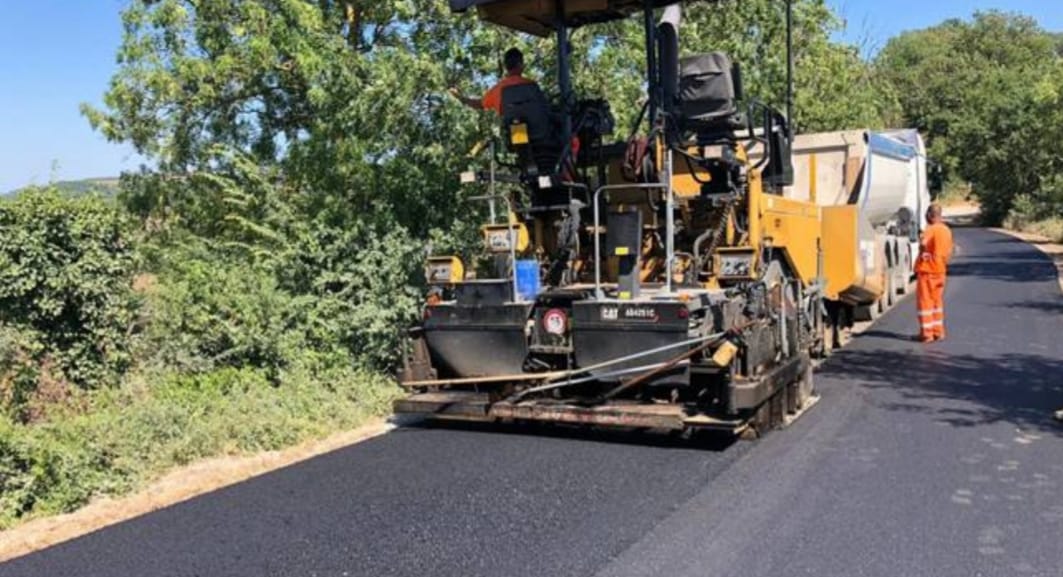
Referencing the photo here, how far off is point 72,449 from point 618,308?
3.66 metres

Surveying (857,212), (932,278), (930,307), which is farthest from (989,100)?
(857,212)

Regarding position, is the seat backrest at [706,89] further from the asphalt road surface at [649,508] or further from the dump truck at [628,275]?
the asphalt road surface at [649,508]

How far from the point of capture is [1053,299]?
14891 mm

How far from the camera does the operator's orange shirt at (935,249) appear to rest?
38.7 ft

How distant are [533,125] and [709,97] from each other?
4.27 feet

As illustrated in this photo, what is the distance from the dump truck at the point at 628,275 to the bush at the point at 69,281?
3.37 m

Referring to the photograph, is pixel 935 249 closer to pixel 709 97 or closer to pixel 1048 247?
pixel 709 97

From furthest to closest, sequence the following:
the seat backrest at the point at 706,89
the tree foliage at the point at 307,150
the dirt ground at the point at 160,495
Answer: the tree foliage at the point at 307,150 < the seat backrest at the point at 706,89 < the dirt ground at the point at 160,495

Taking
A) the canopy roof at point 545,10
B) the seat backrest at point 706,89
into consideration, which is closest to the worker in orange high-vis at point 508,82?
the canopy roof at point 545,10

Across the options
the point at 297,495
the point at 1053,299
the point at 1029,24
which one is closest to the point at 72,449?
the point at 297,495

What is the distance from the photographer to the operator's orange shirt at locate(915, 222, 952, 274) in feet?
38.7

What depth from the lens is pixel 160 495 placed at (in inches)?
234

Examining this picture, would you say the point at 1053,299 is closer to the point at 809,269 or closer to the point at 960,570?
the point at 809,269

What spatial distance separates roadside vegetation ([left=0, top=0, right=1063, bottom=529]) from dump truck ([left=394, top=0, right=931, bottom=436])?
150cm
